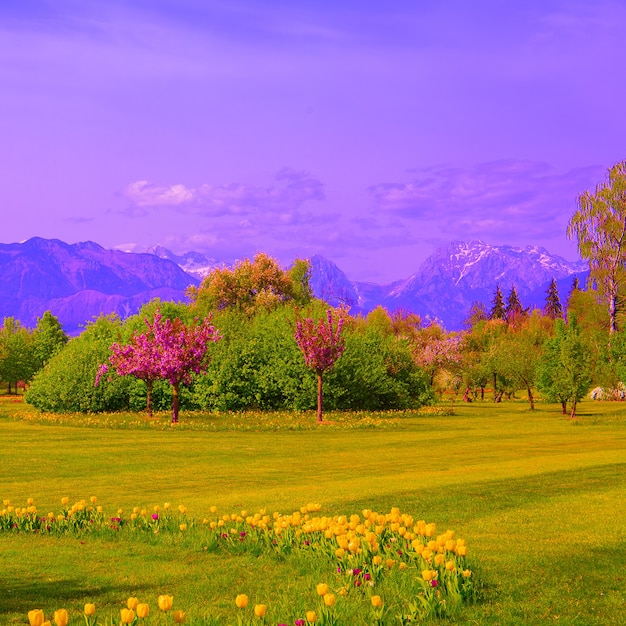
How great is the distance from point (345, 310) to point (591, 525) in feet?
196

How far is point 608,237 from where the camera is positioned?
61.3m

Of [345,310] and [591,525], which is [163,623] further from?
[345,310]

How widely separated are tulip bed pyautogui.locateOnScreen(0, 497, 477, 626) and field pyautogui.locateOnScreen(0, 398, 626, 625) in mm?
153

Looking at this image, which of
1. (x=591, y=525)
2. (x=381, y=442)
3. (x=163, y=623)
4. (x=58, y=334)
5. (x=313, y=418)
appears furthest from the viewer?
(x=58, y=334)

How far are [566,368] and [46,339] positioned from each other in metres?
63.9

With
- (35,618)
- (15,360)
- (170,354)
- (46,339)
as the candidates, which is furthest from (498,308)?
(35,618)

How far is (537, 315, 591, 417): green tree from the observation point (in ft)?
160

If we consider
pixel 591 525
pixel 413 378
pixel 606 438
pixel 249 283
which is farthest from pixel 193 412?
pixel 591 525

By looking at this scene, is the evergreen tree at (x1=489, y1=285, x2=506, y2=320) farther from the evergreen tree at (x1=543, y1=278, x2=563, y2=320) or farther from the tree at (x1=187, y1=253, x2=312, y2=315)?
the tree at (x1=187, y1=253, x2=312, y2=315)

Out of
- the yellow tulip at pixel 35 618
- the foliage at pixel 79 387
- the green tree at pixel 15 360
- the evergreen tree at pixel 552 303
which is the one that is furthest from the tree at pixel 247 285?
the yellow tulip at pixel 35 618

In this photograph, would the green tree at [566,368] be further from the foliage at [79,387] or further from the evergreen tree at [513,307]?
the evergreen tree at [513,307]

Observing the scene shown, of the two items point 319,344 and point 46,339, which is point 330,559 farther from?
point 46,339

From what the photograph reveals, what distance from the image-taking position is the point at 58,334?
3802 inches

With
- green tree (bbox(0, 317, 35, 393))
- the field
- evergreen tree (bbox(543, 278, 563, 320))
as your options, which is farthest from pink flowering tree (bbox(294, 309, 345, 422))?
evergreen tree (bbox(543, 278, 563, 320))
